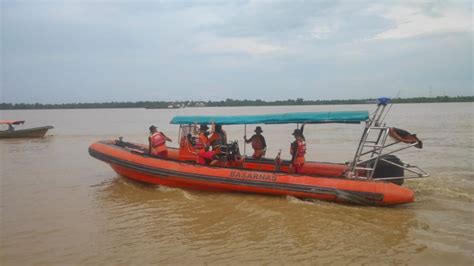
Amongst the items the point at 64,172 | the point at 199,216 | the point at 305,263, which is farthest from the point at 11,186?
the point at 305,263

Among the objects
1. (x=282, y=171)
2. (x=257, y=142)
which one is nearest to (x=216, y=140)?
(x=257, y=142)

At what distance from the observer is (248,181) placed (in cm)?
776

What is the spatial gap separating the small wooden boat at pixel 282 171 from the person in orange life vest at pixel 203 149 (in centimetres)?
17

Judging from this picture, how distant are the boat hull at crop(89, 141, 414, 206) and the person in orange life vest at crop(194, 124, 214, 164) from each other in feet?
0.90

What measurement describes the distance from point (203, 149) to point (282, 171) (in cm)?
181

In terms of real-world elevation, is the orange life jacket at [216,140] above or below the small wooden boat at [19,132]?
above

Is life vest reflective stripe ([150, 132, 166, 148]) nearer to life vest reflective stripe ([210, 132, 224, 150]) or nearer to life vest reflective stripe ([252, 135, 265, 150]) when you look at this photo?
life vest reflective stripe ([210, 132, 224, 150])

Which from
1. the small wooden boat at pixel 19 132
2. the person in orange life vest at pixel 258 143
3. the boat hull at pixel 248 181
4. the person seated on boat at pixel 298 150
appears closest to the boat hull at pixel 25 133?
the small wooden boat at pixel 19 132

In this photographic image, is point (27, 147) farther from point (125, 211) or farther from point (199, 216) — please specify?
point (199, 216)

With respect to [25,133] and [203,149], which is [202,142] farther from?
[25,133]

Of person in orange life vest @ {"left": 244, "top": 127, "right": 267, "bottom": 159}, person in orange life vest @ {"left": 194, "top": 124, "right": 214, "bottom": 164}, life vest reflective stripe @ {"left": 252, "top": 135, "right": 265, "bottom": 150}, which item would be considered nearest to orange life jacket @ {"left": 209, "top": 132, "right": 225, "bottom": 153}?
person in orange life vest @ {"left": 194, "top": 124, "right": 214, "bottom": 164}

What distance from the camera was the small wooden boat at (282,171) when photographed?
7016 millimetres

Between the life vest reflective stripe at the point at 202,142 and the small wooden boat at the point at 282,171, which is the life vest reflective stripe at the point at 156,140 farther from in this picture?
the life vest reflective stripe at the point at 202,142

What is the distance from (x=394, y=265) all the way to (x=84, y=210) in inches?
207
